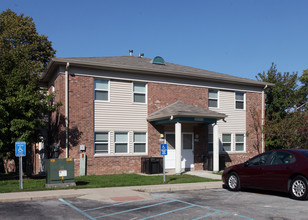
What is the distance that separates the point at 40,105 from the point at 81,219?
368 inches

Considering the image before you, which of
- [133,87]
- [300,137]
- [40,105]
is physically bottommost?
[300,137]

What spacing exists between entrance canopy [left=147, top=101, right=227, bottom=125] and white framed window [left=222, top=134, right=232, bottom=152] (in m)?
3.69

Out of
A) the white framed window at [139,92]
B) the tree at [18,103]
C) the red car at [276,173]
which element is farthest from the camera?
the white framed window at [139,92]

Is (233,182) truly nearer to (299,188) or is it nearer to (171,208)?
(299,188)

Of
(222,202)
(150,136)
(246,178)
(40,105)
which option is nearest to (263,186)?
(246,178)

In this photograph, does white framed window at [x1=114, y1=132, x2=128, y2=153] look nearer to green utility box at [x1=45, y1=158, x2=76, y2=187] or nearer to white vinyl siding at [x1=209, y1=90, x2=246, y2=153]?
green utility box at [x1=45, y1=158, x2=76, y2=187]

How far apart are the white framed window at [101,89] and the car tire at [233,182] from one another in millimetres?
8346

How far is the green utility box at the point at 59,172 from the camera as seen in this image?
1252 centimetres

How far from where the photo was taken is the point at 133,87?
1920cm

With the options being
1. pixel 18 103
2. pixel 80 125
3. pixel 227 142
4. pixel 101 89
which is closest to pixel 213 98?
pixel 227 142

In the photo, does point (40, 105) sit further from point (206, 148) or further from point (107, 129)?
point (206, 148)

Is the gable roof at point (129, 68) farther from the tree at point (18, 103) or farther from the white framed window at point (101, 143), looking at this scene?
the white framed window at point (101, 143)

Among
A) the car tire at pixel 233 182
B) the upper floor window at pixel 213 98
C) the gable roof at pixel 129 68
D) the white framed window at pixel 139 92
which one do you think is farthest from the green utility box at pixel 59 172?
the upper floor window at pixel 213 98

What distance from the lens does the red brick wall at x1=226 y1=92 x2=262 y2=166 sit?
2327cm
